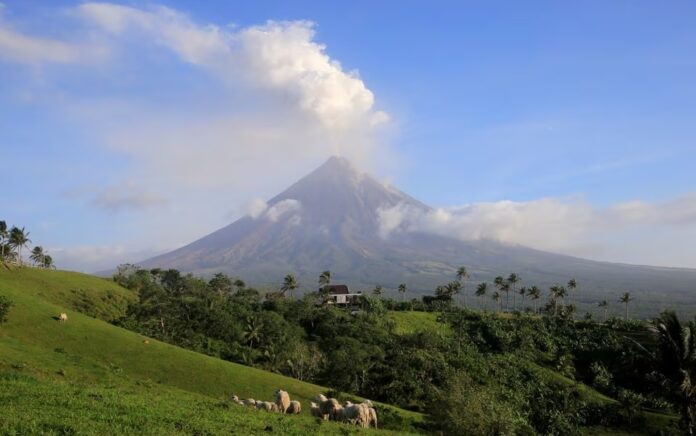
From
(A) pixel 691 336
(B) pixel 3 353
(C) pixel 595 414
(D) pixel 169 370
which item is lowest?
(C) pixel 595 414

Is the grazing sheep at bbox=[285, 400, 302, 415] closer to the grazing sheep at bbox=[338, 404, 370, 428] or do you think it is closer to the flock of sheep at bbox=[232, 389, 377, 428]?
the flock of sheep at bbox=[232, 389, 377, 428]

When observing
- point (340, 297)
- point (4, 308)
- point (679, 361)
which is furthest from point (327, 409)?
point (340, 297)

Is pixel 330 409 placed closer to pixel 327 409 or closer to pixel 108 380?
pixel 327 409

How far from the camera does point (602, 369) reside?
86.1 metres

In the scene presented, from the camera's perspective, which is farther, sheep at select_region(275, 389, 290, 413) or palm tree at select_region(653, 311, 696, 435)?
sheep at select_region(275, 389, 290, 413)

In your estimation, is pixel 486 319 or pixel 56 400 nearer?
pixel 56 400

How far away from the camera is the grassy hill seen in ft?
61.0

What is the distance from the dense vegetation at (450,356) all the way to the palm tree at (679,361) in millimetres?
13673

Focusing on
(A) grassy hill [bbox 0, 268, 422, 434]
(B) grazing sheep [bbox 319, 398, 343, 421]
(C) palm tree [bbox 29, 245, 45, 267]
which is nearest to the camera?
(A) grassy hill [bbox 0, 268, 422, 434]

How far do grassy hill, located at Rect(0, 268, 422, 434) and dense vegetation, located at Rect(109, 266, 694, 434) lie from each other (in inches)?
618

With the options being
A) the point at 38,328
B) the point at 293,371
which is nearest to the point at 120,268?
the point at 293,371

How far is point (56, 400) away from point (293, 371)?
5035 centimetres

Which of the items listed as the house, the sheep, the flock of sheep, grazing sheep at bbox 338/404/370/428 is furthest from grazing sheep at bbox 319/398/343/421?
the house

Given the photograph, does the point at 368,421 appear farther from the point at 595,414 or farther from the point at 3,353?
the point at 595,414
